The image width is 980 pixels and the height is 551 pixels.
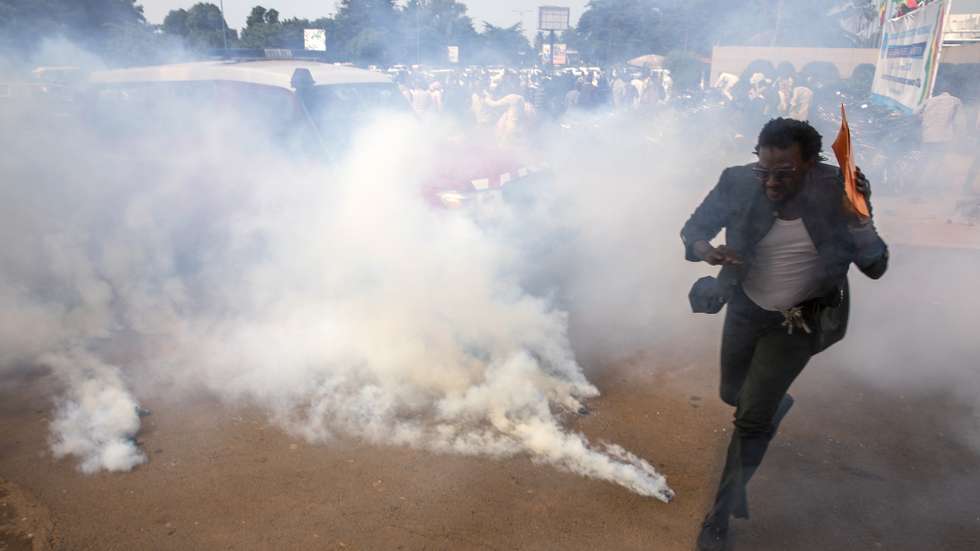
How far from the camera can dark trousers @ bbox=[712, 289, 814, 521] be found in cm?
242

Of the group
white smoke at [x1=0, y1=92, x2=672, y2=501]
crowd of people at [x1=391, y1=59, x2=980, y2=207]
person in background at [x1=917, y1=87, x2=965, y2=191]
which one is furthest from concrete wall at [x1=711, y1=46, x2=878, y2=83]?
white smoke at [x1=0, y1=92, x2=672, y2=501]

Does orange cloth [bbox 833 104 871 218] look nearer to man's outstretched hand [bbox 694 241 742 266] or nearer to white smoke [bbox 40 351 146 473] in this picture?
man's outstretched hand [bbox 694 241 742 266]

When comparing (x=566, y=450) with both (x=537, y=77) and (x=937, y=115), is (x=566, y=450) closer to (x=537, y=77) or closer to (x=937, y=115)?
(x=937, y=115)

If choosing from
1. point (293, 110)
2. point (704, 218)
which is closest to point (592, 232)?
point (293, 110)

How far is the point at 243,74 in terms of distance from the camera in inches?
223

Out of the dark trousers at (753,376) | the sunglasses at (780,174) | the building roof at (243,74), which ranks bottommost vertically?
the dark trousers at (753,376)

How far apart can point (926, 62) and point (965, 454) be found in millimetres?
7266

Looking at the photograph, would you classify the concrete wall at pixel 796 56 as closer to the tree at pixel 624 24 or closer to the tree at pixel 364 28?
the tree at pixel 624 24

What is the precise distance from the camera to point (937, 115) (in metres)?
9.29

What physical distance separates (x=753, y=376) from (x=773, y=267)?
1.35 ft

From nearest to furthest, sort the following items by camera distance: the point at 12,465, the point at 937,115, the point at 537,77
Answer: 1. the point at 12,465
2. the point at 937,115
3. the point at 537,77

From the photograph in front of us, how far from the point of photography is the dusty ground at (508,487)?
8.30 ft

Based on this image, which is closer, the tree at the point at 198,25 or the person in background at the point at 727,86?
the tree at the point at 198,25

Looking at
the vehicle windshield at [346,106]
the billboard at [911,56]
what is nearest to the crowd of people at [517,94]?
the vehicle windshield at [346,106]
